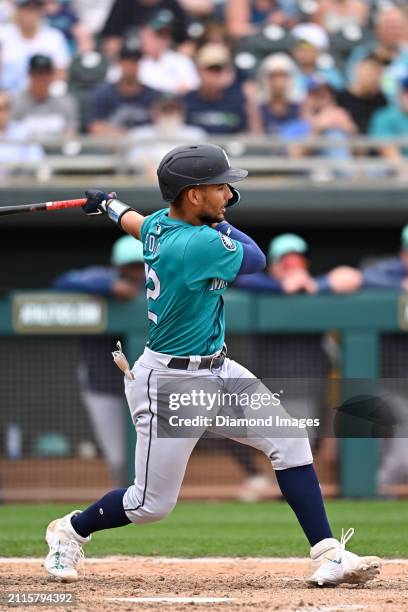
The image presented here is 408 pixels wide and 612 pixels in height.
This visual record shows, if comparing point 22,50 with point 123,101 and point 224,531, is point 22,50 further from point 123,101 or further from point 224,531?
point 224,531

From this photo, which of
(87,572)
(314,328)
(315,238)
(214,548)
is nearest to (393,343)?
(314,328)

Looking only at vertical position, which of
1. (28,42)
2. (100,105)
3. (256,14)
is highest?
(256,14)

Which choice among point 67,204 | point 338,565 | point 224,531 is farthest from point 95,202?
point 224,531

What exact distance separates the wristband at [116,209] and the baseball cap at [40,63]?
17.5 ft

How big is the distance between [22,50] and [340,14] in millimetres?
3374

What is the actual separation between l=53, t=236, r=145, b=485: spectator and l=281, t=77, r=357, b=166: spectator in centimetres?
241

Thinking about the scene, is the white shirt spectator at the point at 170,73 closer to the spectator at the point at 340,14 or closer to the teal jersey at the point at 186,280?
the spectator at the point at 340,14

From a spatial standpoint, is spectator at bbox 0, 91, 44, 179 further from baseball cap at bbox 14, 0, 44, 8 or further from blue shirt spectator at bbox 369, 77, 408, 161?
blue shirt spectator at bbox 369, 77, 408, 161

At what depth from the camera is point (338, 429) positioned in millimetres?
6078

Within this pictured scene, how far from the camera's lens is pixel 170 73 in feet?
36.6

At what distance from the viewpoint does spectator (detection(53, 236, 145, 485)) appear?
8906 mm

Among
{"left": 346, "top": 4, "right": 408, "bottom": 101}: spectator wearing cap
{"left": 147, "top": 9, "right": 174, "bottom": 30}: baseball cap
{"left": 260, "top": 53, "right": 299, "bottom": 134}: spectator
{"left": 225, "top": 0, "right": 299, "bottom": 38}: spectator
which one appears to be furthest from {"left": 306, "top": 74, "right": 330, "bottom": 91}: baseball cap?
{"left": 147, "top": 9, "right": 174, "bottom": 30}: baseball cap

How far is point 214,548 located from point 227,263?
94.8 inches

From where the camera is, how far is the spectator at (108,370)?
8906 millimetres
